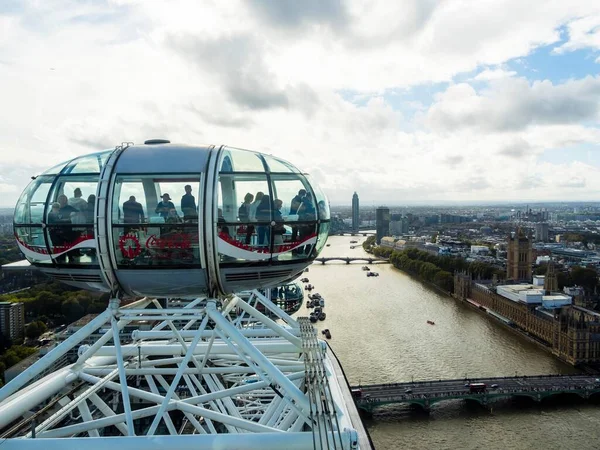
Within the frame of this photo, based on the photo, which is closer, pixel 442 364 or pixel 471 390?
pixel 471 390

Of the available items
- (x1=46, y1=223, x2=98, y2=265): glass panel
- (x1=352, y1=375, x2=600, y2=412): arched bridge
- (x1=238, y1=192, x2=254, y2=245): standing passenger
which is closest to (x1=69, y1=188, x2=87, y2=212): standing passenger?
(x1=46, y1=223, x2=98, y2=265): glass panel

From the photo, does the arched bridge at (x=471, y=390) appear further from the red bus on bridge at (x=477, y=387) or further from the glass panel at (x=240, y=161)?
the glass panel at (x=240, y=161)

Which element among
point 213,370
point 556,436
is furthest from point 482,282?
point 213,370

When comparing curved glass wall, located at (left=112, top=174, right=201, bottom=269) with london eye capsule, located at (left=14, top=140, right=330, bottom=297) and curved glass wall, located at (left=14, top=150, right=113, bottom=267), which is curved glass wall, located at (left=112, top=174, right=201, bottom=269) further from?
A: curved glass wall, located at (left=14, top=150, right=113, bottom=267)

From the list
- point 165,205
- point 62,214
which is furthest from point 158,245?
point 62,214

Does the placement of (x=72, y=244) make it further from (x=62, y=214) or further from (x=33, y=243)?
(x=33, y=243)

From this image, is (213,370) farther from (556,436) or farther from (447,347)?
(447,347)

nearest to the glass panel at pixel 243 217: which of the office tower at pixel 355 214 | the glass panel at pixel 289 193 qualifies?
the glass panel at pixel 289 193
